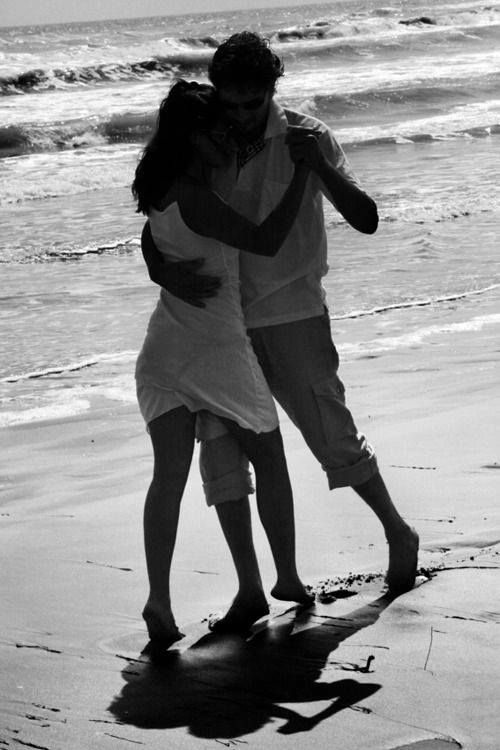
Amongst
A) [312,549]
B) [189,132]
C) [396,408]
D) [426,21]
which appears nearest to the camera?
[189,132]

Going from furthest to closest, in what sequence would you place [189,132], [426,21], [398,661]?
[426,21]
[189,132]
[398,661]

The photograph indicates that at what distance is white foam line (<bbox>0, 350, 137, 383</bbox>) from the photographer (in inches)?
257

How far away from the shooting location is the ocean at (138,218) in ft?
23.0

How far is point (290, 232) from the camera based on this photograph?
3.09m

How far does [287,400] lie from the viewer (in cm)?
321

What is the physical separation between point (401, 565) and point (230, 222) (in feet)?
3.40

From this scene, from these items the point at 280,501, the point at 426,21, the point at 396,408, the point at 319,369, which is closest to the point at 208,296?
the point at 319,369

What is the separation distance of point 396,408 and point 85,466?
1.42 m

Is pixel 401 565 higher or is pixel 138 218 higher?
pixel 401 565

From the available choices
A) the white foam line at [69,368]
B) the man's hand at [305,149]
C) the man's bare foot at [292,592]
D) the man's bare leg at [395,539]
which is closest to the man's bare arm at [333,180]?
the man's hand at [305,149]

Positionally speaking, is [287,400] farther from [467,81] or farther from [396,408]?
[467,81]

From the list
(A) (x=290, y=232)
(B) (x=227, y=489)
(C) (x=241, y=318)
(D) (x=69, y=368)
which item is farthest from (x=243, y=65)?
(D) (x=69, y=368)

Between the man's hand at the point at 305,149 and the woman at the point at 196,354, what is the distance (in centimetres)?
3

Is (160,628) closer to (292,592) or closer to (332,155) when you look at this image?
(292,592)
